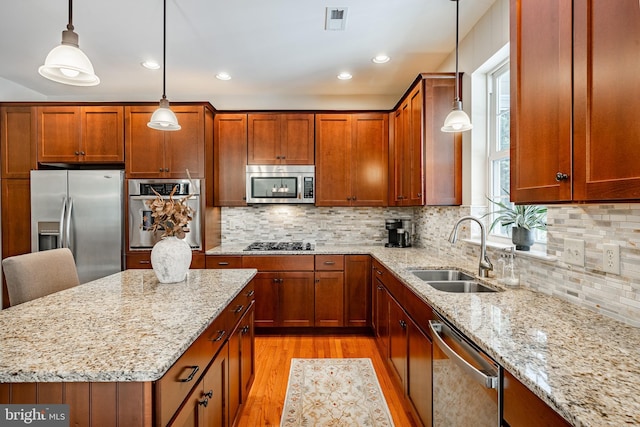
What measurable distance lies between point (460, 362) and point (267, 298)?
247cm

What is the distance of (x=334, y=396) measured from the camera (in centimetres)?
226

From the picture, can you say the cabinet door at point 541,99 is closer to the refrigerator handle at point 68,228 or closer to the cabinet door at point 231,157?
the cabinet door at point 231,157

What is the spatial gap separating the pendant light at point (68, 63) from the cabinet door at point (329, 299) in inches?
100

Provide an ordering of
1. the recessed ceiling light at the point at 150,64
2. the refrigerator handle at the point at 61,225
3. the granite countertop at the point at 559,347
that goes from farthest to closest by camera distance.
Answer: the refrigerator handle at the point at 61,225
the recessed ceiling light at the point at 150,64
the granite countertop at the point at 559,347

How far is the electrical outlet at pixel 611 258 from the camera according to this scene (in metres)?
1.23

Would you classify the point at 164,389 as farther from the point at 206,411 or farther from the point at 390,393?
the point at 390,393

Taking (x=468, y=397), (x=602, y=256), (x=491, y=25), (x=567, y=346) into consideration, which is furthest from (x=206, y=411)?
(x=491, y=25)

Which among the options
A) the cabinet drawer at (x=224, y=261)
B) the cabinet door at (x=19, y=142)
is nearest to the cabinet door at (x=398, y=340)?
the cabinet drawer at (x=224, y=261)

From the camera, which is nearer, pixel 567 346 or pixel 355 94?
pixel 567 346

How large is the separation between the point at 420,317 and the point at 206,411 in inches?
44.2

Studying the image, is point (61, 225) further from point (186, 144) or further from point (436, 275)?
point (436, 275)

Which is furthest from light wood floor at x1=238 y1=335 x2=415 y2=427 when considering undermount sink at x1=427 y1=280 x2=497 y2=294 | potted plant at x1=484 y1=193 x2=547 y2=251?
potted plant at x1=484 y1=193 x2=547 y2=251

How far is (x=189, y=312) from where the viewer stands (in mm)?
1295

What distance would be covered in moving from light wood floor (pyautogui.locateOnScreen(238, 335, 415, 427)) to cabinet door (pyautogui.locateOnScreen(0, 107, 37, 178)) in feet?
10.1
